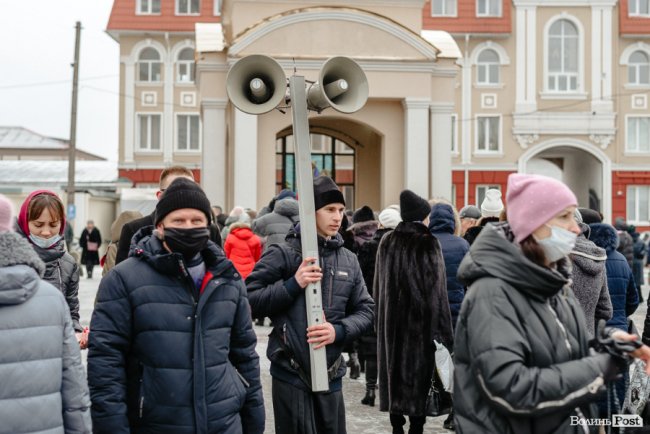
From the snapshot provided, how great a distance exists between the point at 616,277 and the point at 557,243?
4120 mm

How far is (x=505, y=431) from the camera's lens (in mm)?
3139

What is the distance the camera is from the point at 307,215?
4895 mm

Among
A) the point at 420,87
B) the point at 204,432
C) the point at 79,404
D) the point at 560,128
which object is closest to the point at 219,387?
the point at 204,432

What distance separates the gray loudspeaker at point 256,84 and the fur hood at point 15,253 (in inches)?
78.5

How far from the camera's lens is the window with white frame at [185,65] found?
130 ft

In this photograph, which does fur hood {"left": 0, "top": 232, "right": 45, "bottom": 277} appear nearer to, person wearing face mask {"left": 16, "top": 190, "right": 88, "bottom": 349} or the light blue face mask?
person wearing face mask {"left": 16, "top": 190, "right": 88, "bottom": 349}

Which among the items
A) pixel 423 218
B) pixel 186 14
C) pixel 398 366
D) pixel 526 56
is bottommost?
pixel 398 366

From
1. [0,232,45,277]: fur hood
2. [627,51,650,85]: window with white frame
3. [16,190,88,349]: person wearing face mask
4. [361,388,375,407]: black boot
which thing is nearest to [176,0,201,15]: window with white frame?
[627,51,650,85]: window with white frame

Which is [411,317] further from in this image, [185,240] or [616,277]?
[185,240]

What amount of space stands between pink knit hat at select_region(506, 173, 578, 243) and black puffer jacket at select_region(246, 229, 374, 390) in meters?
1.75

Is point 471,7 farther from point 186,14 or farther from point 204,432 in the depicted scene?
point 204,432

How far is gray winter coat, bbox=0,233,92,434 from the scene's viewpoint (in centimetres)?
332

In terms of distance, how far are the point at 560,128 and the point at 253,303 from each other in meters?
33.9

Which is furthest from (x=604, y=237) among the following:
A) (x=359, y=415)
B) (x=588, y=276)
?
(x=359, y=415)
